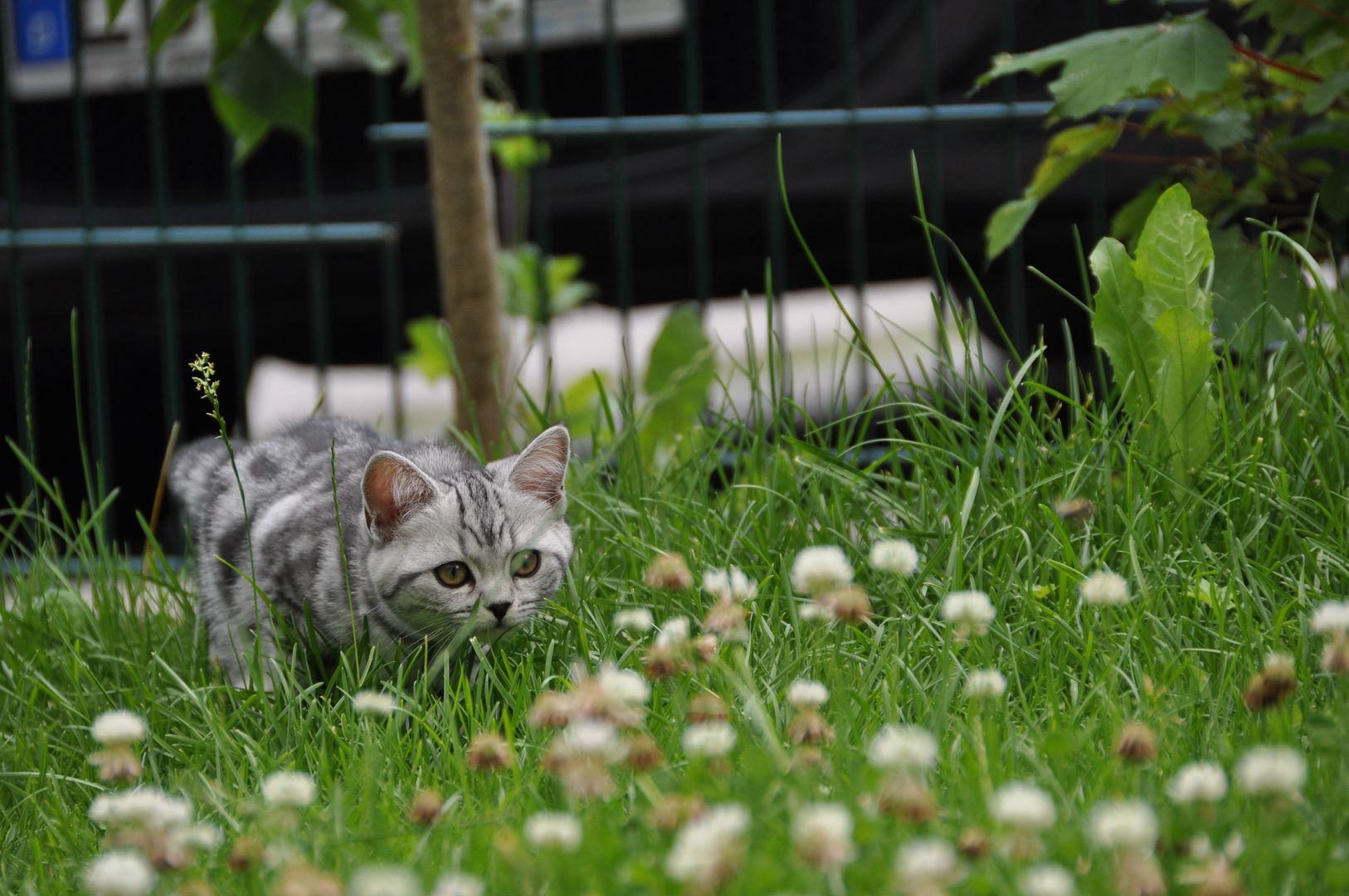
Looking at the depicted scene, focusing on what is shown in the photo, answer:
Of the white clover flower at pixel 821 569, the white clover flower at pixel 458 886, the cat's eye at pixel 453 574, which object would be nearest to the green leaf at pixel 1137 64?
the white clover flower at pixel 821 569

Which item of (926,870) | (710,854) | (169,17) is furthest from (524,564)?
(169,17)

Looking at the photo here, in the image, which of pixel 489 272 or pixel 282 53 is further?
pixel 489 272

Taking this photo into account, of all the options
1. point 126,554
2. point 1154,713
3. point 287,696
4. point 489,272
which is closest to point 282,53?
point 489,272

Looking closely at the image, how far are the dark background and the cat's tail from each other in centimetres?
156

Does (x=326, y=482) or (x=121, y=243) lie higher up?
(x=121, y=243)

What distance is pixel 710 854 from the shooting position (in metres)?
1.21

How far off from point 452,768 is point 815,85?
3.31 meters

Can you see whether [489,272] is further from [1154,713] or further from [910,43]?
[1154,713]

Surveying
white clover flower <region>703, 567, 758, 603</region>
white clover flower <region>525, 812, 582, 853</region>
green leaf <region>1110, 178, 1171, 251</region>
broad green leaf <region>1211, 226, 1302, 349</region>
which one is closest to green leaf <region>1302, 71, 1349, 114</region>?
broad green leaf <region>1211, 226, 1302, 349</region>

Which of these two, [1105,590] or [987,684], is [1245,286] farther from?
[987,684]

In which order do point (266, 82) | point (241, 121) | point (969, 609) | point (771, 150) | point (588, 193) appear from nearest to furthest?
point (969, 609) → point (266, 82) → point (241, 121) → point (771, 150) → point (588, 193)

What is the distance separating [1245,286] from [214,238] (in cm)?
310

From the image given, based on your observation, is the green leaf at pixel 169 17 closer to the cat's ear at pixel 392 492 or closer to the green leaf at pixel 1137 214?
the cat's ear at pixel 392 492

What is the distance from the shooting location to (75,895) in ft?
5.62
